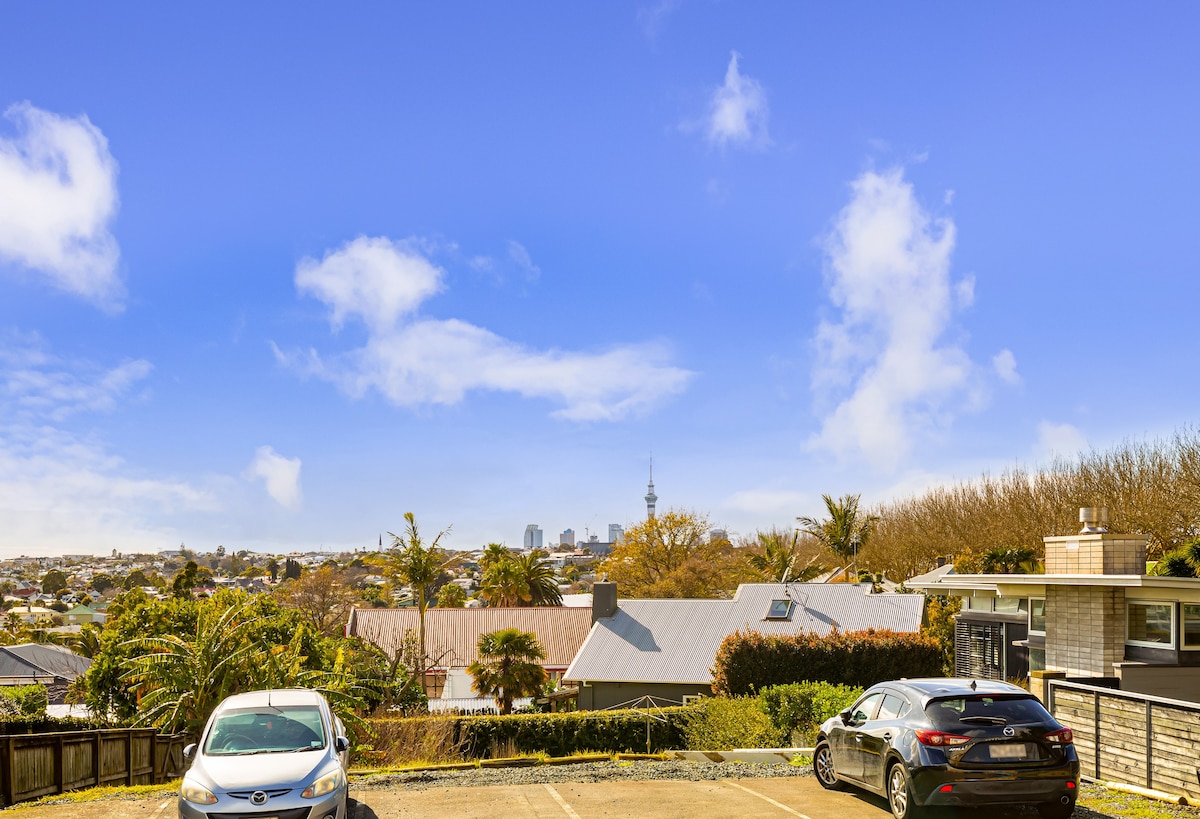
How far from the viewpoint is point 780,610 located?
143 ft

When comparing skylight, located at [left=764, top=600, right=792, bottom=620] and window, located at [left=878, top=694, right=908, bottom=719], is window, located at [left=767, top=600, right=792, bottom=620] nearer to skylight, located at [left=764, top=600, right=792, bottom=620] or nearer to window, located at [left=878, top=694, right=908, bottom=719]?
skylight, located at [left=764, top=600, right=792, bottom=620]

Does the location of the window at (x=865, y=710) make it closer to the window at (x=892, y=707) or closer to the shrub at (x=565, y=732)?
the window at (x=892, y=707)

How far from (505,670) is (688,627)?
875 centimetres

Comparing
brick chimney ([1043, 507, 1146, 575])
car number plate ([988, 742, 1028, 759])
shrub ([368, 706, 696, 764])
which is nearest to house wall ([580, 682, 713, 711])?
shrub ([368, 706, 696, 764])

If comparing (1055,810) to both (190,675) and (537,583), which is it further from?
(537,583)

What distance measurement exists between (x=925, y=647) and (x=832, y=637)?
10.7ft

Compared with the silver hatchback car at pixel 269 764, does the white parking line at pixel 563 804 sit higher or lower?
lower

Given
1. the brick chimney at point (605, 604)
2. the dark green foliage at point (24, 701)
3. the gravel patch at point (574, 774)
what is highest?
the gravel patch at point (574, 774)

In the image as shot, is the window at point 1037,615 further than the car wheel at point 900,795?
Yes

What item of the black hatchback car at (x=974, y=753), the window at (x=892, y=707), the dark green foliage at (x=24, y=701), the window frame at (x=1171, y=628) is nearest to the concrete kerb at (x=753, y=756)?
the window at (x=892, y=707)

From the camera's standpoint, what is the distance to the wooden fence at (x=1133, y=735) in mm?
11898

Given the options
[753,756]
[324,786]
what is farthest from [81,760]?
[753,756]

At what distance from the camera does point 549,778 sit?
14625 millimetres

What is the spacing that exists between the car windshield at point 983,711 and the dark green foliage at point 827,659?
955 inches
